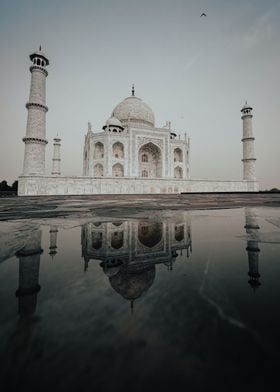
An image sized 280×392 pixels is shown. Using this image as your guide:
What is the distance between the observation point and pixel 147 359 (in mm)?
412

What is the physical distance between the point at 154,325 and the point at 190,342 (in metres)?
0.10

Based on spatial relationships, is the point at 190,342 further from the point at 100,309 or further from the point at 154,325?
the point at 100,309

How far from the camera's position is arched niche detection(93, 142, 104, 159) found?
1957 centimetres

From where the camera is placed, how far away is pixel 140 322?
539mm

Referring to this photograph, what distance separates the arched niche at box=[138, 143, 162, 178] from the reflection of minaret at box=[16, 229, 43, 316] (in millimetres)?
20810

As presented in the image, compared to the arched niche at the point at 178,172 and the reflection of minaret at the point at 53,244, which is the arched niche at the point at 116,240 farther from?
the arched niche at the point at 178,172

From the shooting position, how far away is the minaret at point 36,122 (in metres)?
14.2

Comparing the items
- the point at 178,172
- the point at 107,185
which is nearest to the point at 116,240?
the point at 107,185

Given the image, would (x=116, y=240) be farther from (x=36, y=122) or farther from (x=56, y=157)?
(x=56, y=157)

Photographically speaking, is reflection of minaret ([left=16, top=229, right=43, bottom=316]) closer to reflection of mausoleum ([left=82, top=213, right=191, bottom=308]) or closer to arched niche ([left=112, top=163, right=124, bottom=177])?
reflection of mausoleum ([left=82, top=213, right=191, bottom=308])

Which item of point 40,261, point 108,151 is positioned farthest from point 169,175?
point 40,261

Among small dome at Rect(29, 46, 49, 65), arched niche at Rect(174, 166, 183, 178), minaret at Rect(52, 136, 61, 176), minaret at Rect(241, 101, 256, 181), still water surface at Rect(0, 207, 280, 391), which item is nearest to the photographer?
still water surface at Rect(0, 207, 280, 391)

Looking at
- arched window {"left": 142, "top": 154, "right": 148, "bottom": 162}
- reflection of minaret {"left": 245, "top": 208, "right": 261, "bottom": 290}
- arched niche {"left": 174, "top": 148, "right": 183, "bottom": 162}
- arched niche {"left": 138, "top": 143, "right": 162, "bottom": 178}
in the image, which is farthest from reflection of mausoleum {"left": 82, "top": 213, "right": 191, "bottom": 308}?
arched niche {"left": 174, "top": 148, "right": 183, "bottom": 162}

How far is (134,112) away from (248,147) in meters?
12.9
